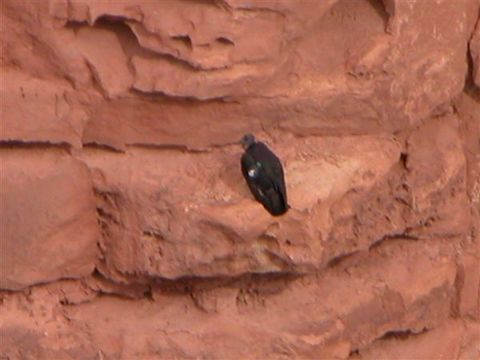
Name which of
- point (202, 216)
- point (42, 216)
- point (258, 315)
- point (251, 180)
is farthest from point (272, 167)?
point (42, 216)

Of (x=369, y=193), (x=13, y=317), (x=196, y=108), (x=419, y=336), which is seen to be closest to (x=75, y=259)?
(x=13, y=317)

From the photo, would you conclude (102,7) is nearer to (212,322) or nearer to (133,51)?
(133,51)

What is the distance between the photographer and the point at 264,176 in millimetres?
2715

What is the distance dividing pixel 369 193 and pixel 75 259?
0.65 meters

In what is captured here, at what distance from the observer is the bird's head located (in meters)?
2.79

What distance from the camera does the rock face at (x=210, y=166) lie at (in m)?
2.65

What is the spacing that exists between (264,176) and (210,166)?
139 mm

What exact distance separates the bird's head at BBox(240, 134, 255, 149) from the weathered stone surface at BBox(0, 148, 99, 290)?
1.05 feet

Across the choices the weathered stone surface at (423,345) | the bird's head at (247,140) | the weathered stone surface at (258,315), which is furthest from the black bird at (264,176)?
the weathered stone surface at (423,345)

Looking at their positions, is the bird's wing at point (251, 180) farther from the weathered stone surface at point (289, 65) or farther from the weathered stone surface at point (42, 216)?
the weathered stone surface at point (42, 216)

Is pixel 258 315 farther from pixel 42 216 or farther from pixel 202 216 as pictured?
pixel 42 216

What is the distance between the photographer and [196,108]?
2750mm

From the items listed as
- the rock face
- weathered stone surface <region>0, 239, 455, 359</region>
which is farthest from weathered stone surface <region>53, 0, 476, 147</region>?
weathered stone surface <region>0, 239, 455, 359</region>

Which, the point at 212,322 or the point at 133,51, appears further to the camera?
the point at 212,322
